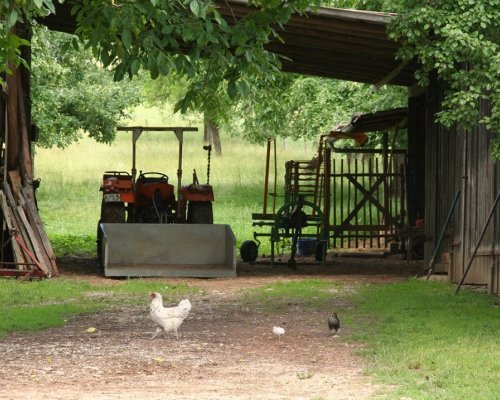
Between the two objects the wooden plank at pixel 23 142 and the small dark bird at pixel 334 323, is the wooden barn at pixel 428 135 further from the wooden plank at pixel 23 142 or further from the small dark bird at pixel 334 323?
the small dark bird at pixel 334 323

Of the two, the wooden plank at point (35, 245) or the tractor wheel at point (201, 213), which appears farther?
the tractor wheel at point (201, 213)

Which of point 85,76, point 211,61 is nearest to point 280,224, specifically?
point 211,61

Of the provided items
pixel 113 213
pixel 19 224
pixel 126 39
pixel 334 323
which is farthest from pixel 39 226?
pixel 126 39

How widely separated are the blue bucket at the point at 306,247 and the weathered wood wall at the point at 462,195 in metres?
4.32

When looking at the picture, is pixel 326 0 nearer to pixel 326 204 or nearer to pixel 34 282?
pixel 326 204

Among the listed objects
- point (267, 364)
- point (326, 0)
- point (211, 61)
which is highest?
point (326, 0)

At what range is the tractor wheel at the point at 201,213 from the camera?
19.0m

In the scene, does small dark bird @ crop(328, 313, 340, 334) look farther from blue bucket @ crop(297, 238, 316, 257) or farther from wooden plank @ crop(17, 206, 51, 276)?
blue bucket @ crop(297, 238, 316, 257)

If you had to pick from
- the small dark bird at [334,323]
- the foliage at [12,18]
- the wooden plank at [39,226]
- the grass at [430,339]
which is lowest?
the grass at [430,339]

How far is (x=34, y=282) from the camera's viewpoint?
→ 52.6 ft

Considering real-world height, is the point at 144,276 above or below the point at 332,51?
below

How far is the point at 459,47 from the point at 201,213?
22.1 feet

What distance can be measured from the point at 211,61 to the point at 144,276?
7.51m

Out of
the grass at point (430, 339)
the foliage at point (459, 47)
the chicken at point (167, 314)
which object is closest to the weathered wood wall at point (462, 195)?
the grass at point (430, 339)
